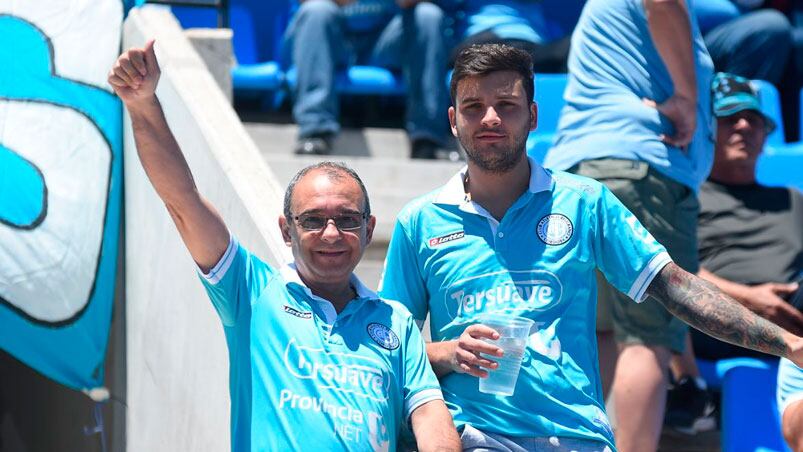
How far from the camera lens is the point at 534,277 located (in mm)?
3014

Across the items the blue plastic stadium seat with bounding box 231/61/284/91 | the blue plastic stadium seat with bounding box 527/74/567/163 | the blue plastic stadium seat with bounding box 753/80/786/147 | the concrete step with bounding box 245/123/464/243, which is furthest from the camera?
the blue plastic stadium seat with bounding box 231/61/284/91

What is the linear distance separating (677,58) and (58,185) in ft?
9.08

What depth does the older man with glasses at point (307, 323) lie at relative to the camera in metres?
2.82

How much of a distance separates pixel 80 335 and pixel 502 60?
3153 mm

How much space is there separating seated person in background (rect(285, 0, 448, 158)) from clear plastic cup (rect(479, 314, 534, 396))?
3245 mm

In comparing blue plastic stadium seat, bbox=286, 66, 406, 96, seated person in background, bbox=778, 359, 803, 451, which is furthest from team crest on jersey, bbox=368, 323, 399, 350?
blue plastic stadium seat, bbox=286, 66, 406, 96

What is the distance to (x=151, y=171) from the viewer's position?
9.72ft

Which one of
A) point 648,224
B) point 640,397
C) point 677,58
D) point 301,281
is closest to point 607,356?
point 640,397

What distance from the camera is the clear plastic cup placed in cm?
287

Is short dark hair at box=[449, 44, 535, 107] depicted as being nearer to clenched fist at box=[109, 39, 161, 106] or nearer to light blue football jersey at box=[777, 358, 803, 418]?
clenched fist at box=[109, 39, 161, 106]

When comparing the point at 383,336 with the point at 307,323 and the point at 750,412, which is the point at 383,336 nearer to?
the point at 307,323

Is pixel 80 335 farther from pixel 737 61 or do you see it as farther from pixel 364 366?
pixel 737 61

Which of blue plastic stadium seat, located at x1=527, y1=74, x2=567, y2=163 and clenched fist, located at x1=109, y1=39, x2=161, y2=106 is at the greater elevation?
clenched fist, located at x1=109, y1=39, x2=161, y2=106

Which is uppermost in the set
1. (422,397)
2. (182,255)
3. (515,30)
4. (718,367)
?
(422,397)
